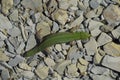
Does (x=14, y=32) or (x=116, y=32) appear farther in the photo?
(x=14, y=32)

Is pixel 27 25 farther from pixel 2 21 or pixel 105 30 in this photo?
pixel 105 30

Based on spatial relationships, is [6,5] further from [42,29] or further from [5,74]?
[5,74]

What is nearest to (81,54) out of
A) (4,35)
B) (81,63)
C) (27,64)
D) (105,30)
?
(81,63)

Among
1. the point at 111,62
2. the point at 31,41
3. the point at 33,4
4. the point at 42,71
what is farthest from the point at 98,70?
the point at 33,4

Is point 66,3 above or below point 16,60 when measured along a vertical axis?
above

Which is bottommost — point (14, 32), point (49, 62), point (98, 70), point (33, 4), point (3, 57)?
point (98, 70)
